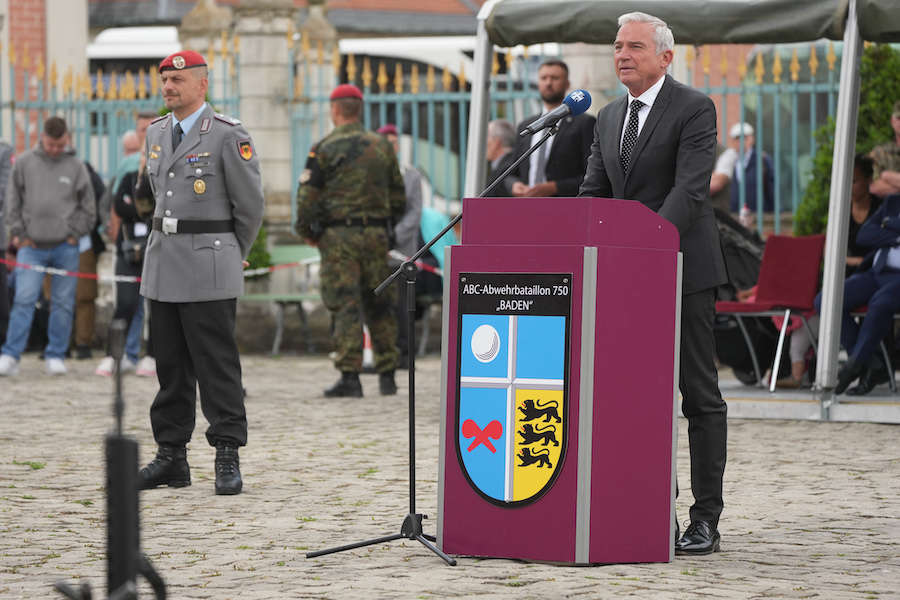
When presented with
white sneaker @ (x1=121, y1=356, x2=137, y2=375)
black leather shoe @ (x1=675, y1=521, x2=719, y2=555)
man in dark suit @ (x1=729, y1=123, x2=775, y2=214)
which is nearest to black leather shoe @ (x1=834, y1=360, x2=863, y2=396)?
man in dark suit @ (x1=729, y1=123, x2=775, y2=214)

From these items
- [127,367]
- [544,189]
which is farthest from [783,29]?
[127,367]

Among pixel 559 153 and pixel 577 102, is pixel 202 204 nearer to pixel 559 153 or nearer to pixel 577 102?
pixel 577 102

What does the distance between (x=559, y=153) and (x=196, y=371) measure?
3628mm

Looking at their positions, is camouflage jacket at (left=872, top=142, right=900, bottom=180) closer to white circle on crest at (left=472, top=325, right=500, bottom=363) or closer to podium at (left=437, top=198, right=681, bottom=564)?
podium at (left=437, top=198, right=681, bottom=564)

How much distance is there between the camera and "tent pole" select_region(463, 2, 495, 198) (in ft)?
34.9

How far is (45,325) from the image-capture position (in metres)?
16.3

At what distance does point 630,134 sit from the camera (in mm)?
5984

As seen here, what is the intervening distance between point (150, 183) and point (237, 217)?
1.77 feet

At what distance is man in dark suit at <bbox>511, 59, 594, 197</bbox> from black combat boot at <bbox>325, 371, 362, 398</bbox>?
2048mm

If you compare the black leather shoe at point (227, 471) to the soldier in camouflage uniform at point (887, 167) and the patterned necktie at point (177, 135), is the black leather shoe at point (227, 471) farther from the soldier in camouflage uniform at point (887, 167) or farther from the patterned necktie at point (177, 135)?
the soldier in camouflage uniform at point (887, 167)

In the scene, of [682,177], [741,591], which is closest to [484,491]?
[741,591]

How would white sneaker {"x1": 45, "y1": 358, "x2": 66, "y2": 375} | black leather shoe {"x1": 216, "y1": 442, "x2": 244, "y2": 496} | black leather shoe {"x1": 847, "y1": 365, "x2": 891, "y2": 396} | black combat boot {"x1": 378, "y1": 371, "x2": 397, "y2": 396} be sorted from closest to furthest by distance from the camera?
black leather shoe {"x1": 216, "y1": 442, "x2": 244, "y2": 496}, black leather shoe {"x1": 847, "y1": 365, "x2": 891, "y2": 396}, black combat boot {"x1": 378, "y1": 371, "x2": 397, "y2": 396}, white sneaker {"x1": 45, "y1": 358, "x2": 66, "y2": 375}

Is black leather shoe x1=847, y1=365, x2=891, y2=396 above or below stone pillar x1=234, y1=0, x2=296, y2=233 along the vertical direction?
below

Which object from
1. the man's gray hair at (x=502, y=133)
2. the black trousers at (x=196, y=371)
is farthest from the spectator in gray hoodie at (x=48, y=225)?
the black trousers at (x=196, y=371)
